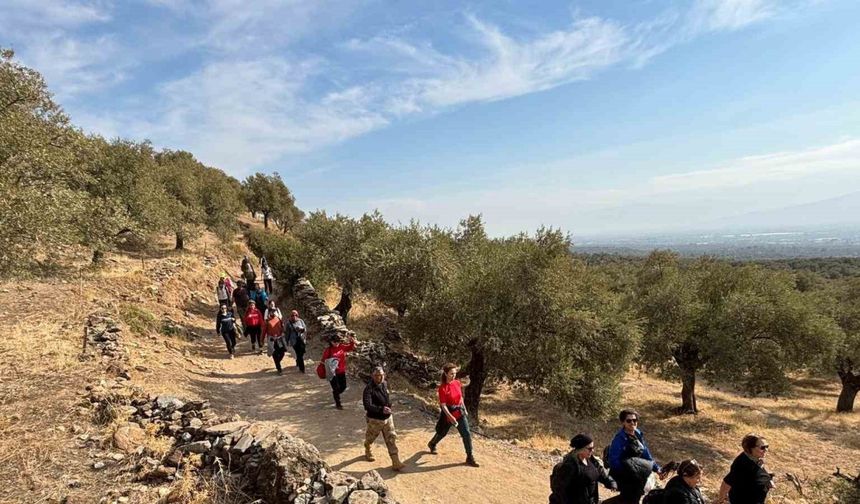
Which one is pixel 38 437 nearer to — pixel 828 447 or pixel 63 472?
pixel 63 472

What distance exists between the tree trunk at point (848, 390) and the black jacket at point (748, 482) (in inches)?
1385

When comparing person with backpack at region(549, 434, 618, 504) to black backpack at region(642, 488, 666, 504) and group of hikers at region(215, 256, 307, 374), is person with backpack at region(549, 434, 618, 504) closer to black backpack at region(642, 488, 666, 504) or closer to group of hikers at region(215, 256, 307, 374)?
black backpack at region(642, 488, 666, 504)

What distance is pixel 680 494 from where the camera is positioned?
19.3 feet

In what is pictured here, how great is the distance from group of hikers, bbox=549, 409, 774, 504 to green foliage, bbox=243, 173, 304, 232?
63.9 meters

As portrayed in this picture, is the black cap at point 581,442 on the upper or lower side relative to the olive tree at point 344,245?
lower

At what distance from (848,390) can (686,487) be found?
37784 millimetres

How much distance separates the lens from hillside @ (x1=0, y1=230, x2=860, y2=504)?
9.19 m

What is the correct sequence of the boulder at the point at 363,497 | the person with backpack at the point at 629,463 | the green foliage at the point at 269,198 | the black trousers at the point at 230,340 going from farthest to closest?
1. the green foliage at the point at 269,198
2. the black trousers at the point at 230,340
3. the boulder at the point at 363,497
4. the person with backpack at the point at 629,463

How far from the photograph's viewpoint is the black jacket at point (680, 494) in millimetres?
5871

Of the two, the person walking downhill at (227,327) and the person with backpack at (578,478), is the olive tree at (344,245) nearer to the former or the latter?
the person walking downhill at (227,327)

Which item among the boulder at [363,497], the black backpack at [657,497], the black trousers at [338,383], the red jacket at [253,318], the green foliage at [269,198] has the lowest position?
the boulder at [363,497]

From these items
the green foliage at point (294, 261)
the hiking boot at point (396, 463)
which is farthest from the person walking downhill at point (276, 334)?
the green foliage at point (294, 261)

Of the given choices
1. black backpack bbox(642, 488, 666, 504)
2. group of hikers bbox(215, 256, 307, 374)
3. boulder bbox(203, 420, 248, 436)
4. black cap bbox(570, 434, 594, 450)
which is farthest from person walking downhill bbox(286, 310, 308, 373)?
black backpack bbox(642, 488, 666, 504)

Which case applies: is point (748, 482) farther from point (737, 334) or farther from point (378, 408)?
point (737, 334)
